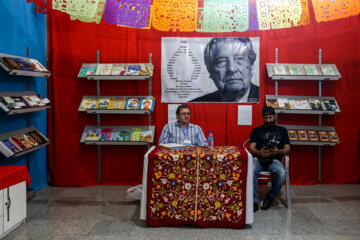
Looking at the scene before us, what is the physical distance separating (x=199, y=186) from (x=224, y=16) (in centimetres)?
210

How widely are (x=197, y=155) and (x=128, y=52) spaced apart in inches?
94.2

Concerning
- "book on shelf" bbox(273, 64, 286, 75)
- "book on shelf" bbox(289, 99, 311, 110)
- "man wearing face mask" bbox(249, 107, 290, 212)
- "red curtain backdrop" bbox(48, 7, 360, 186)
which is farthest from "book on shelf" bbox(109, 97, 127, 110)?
"book on shelf" bbox(289, 99, 311, 110)

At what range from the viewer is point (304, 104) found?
4688 millimetres

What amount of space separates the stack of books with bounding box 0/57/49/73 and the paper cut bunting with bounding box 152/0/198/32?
163 cm

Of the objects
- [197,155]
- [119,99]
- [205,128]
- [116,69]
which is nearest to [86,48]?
[116,69]

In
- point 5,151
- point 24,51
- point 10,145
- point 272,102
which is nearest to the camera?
point 5,151

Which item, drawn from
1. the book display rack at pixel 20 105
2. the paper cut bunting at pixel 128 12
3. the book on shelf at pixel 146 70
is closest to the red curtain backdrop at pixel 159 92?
the book on shelf at pixel 146 70

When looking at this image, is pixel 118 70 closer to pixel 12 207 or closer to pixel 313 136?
pixel 12 207

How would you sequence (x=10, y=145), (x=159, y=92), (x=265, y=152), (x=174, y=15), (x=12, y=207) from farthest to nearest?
(x=159, y=92) → (x=265, y=152) → (x=174, y=15) → (x=10, y=145) → (x=12, y=207)

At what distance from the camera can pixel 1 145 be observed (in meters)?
3.50

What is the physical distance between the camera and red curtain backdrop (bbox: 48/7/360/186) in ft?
15.8

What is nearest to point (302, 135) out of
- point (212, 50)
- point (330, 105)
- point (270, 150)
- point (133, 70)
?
point (330, 105)

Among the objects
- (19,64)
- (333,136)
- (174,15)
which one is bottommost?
(333,136)

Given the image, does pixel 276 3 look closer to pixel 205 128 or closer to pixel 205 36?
pixel 205 36
